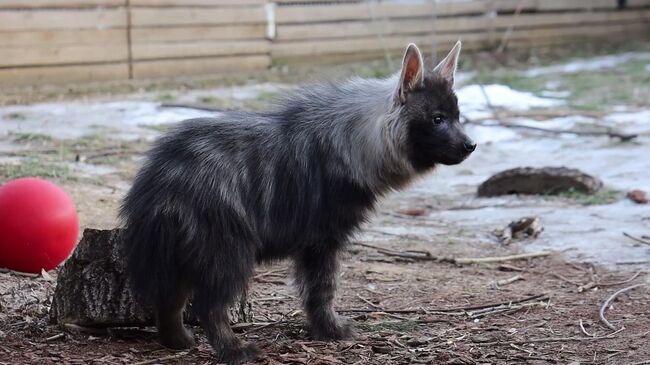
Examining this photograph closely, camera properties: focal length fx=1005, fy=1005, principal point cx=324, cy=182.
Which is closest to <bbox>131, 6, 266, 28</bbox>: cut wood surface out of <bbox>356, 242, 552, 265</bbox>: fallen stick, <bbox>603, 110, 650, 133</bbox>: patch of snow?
<bbox>603, 110, 650, 133</bbox>: patch of snow

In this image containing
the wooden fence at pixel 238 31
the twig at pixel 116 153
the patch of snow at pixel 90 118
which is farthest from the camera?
the wooden fence at pixel 238 31

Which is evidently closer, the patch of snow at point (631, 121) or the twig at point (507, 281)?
the twig at point (507, 281)

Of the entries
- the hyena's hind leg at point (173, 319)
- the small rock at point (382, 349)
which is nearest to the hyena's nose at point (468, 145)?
the small rock at point (382, 349)

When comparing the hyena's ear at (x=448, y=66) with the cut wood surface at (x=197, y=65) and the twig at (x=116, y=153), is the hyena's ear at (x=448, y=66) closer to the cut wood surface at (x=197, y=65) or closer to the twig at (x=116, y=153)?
the twig at (x=116, y=153)

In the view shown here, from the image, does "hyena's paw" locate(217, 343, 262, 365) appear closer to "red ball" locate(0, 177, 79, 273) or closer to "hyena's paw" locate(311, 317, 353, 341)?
"hyena's paw" locate(311, 317, 353, 341)

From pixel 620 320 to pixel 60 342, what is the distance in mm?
2891

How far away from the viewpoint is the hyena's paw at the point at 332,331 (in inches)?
197

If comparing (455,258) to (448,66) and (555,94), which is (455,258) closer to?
(448,66)

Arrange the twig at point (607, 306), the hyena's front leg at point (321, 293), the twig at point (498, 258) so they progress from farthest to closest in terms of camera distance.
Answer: the twig at point (498, 258) → the twig at point (607, 306) → the hyena's front leg at point (321, 293)

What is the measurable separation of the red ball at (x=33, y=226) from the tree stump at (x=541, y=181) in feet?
13.0

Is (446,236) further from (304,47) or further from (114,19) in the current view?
(304,47)

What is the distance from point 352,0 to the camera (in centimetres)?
1611

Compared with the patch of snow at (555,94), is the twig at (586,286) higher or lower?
lower

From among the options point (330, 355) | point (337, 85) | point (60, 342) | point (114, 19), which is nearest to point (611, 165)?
point (337, 85)
